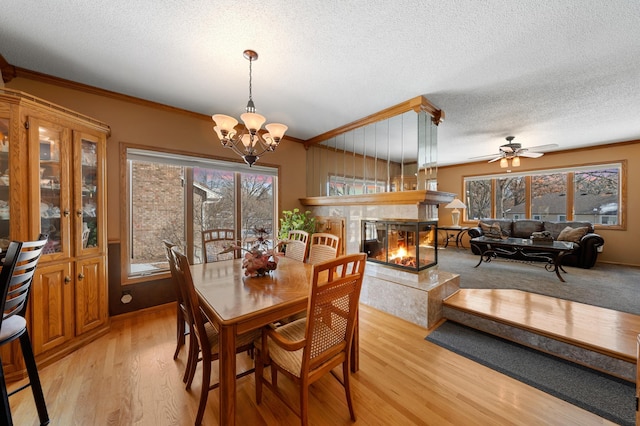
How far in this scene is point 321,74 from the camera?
221 centimetres

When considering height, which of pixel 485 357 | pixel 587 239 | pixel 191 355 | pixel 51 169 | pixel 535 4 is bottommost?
pixel 485 357

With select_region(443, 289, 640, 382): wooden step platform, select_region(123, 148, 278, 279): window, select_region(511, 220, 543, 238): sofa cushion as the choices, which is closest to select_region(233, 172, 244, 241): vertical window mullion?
select_region(123, 148, 278, 279): window

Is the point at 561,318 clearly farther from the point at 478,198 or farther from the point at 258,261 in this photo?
the point at 478,198

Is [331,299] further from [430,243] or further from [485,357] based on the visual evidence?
[430,243]

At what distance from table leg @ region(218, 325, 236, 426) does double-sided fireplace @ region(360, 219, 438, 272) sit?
227cm

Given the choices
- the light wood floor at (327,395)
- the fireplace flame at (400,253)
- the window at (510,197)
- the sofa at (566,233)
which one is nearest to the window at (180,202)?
the light wood floor at (327,395)

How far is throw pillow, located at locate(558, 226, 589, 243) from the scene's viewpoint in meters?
4.53

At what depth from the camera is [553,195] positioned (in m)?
5.52

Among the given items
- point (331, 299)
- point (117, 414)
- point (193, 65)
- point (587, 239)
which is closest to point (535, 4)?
point (331, 299)

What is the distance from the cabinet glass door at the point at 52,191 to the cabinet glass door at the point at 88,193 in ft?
0.37

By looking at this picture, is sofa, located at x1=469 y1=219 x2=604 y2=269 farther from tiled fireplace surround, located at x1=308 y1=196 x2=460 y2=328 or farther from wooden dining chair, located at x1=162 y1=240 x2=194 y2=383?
wooden dining chair, located at x1=162 y1=240 x2=194 y2=383

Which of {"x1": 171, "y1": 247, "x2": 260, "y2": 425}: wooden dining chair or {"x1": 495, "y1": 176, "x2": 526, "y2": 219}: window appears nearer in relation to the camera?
{"x1": 171, "y1": 247, "x2": 260, "y2": 425}: wooden dining chair

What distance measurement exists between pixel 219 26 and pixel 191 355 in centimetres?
234

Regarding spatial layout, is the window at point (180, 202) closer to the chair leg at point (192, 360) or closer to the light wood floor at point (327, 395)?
the light wood floor at point (327, 395)
